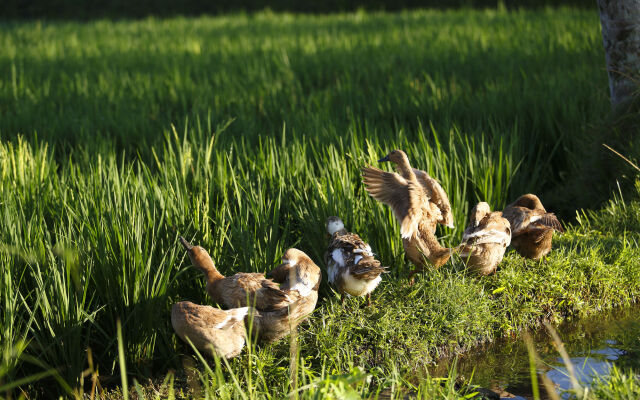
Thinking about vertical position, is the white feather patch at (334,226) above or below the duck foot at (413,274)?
above

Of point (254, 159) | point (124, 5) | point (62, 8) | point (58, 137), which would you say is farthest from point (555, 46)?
point (62, 8)

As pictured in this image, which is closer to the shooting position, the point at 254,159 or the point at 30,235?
the point at 30,235

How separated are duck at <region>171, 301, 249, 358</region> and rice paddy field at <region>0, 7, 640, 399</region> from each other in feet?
0.42

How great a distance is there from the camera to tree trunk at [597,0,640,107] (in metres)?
4.40

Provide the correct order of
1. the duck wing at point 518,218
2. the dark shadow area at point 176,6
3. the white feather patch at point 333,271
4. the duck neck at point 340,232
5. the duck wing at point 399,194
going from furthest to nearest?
the dark shadow area at point 176,6
the duck wing at point 518,218
the duck neck at point 340,232
the duck wing at point 399,194
the white feather patch at point 333,271

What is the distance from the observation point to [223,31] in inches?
509

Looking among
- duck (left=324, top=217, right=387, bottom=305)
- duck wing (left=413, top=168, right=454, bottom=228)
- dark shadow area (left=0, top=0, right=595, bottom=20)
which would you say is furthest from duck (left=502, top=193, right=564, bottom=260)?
dark shadow area (left=0, top=0, right=595, bottom=20)

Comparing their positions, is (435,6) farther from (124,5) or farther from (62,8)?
(62,8)

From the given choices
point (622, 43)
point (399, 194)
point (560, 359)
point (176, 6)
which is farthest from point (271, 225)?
point (176, 6)

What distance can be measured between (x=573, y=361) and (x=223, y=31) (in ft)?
37.0

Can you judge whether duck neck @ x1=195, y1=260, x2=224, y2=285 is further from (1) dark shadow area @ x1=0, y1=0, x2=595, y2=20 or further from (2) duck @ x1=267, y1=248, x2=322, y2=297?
(1) dark shadow area @ x1=0, y1=0, x2=595, y2=20

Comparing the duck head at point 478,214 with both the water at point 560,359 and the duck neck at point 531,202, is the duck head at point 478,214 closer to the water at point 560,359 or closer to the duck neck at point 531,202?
the duck neck at point 531,202

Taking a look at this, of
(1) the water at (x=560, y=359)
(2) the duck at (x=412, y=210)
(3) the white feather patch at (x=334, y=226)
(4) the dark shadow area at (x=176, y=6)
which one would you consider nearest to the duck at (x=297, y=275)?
(3) the white feather patch at (x=334, y=226)

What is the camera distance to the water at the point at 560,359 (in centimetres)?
279
